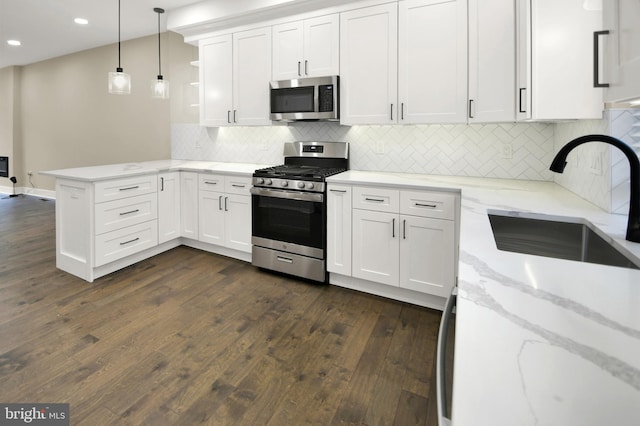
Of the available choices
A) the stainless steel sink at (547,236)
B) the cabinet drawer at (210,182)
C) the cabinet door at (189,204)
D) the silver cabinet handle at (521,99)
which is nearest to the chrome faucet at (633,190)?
the stainless steel sink at (547,236)

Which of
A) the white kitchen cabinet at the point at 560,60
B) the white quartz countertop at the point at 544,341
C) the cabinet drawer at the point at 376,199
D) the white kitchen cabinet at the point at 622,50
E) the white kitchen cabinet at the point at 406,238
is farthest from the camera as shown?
Result: the cabinet drawer at the point at 376,199

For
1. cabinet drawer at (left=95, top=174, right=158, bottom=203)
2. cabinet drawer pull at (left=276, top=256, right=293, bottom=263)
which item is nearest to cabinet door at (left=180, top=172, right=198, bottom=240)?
cabinet drawer at (left=95, top=174, right=158, bottom=203)

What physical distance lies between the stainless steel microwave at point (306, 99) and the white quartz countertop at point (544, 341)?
228 cm

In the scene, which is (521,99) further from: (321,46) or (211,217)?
(211,217)

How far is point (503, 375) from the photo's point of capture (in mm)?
526

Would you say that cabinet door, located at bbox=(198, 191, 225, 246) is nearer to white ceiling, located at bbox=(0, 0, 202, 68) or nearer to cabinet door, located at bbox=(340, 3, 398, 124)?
cabinet door, located at bbox=(340, 3, 398, 124)

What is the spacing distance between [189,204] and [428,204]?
268cm

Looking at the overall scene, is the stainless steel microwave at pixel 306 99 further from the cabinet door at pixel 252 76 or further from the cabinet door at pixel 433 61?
the cabinet door at pixel 433 61

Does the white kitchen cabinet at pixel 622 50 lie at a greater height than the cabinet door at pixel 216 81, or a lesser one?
lesser

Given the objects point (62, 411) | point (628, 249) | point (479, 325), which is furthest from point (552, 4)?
point (62, 411)

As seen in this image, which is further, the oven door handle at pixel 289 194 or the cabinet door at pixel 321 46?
the cabinet door at pixel 321 46

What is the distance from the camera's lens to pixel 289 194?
10.2 ft

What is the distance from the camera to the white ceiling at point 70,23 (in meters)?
3.94

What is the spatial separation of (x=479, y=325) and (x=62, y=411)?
6.48ft
